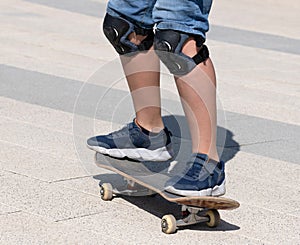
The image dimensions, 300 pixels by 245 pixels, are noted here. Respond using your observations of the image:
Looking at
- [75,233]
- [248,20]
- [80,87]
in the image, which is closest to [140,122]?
[75,233]

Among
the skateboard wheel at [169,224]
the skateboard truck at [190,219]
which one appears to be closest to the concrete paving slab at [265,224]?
the skateboard truck at [190,219]

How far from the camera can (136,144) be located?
442 cm

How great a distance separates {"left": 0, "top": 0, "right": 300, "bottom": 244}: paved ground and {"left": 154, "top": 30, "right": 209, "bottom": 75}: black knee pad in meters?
0.71

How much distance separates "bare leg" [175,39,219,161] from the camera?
4035 millimetres

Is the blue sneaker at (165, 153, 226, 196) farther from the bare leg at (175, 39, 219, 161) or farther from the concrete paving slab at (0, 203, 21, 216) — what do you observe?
the concrete paving slab at (0, 203, 21, 216)

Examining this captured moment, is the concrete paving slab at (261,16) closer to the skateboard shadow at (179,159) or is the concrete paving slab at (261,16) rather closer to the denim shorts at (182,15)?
the skateboard shadow at (179,159)

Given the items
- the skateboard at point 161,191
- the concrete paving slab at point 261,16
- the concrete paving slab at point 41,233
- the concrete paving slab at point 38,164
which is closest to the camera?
the concrete paving slab at point 41,233

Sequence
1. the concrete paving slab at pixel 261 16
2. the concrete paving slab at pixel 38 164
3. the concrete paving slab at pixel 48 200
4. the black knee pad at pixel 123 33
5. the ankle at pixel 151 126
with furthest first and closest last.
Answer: the concrete paving slab at pixel 261 16 → the concrete paving slab at pixel 38 164 → the ankle at pixel 151 126 → the black knee pad at pixel 123 33 → the concrete paving slab at pixel 48 200

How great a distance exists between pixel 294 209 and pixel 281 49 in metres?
5.14

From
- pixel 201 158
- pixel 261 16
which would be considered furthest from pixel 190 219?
pixel 261 16

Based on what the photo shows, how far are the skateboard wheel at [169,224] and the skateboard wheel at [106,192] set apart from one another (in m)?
0.47

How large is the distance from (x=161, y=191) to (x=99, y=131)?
1.66 meters

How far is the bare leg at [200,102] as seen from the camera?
4035mm

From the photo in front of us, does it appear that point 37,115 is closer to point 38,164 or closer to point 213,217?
point 38,164
